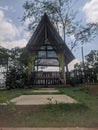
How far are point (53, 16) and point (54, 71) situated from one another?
6.62 meters

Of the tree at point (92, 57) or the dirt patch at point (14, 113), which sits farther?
the tree at point (92, 57)

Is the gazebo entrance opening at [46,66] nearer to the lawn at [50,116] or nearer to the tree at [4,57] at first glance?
the tree at [4,57]

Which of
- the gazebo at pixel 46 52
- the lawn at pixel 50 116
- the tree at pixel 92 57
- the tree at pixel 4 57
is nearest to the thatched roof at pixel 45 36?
the gazebo at pixel 46 52

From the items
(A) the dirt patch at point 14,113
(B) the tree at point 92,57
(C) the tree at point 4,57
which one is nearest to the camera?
(A) the dirt patch at point 14,113

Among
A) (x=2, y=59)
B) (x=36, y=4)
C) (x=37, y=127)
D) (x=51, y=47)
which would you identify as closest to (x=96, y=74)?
(x=51, y=47)

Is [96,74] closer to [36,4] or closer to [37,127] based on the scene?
[36,4]

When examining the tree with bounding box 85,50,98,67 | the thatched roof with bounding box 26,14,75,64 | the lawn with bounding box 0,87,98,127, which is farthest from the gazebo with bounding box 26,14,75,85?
the lawn with bounding box 0,87,98,127

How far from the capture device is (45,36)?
30625 millimetres

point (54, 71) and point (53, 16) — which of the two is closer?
point (54, 71)

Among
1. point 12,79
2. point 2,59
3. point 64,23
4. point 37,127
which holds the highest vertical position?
point 64,23

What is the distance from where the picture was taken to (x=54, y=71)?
3055 centimetres

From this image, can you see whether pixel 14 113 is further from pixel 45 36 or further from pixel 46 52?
pixel 46 52

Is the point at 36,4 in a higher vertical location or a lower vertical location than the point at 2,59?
higher

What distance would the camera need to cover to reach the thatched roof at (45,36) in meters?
30.3
